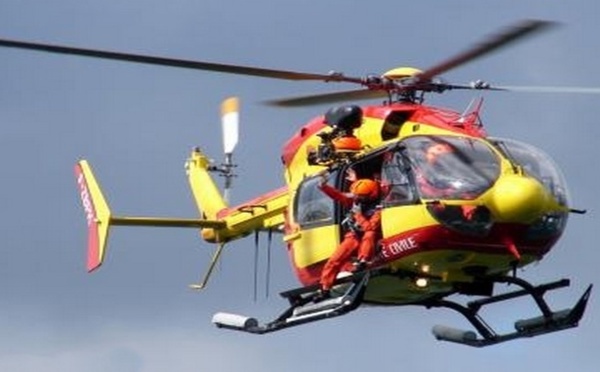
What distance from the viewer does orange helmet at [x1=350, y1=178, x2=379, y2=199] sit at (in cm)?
2675

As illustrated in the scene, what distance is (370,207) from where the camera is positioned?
2695 cm

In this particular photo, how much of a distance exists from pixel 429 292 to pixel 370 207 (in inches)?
76.3

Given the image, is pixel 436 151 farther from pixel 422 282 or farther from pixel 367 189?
pixel 422 282

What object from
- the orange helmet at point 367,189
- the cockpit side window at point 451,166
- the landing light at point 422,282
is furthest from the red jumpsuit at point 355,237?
the cockpit side window at point 451,166

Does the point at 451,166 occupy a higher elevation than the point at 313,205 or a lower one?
higher

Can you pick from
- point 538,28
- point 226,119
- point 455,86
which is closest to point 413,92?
point 455,86

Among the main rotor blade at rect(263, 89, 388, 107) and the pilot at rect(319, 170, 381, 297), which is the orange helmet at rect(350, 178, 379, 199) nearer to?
the pilot at rect(319, 170, 381, 297)

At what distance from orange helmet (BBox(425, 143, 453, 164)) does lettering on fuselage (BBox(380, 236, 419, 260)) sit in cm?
127

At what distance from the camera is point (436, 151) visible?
26500mm

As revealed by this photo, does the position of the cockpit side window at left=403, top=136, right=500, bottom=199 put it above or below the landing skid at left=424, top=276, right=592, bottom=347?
above

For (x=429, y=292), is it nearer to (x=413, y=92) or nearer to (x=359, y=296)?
(x=359, y=296)

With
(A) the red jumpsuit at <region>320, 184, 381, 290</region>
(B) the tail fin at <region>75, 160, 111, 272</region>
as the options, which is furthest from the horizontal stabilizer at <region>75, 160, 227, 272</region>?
(A) the red jumpsuit at <region>320, 184, 381, 290</region>

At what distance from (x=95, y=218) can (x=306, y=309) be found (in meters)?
6.00

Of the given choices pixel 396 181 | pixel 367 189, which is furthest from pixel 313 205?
pixel 396 181
